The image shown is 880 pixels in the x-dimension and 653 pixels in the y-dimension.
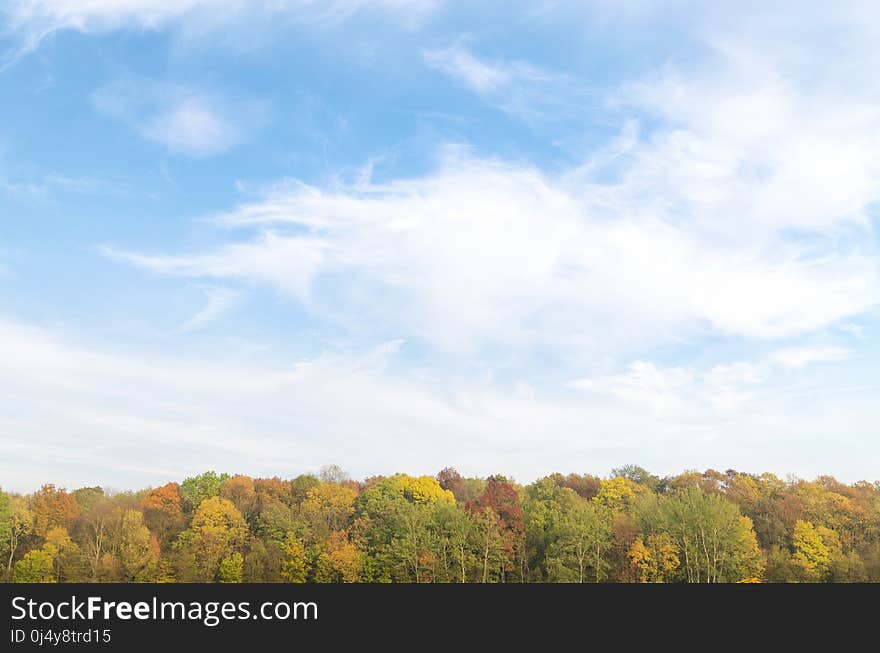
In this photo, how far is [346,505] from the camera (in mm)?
81125

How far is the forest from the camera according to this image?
6550cm

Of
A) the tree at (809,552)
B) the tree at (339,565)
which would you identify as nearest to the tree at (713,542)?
the tree at (809,552)

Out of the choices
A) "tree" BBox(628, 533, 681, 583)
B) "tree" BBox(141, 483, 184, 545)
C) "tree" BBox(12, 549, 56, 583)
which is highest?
"tree" BBox(141, 483, 184, 545)

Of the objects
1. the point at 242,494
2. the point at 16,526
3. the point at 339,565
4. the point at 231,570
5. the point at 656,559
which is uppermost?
the point at 242,494

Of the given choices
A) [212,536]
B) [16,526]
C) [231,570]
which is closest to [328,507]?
[212,536]

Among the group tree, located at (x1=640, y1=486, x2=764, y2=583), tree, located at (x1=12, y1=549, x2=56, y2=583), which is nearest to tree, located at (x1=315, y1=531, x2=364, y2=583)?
tree, located at (x1=12, y1=549, x2=56, y2=583)

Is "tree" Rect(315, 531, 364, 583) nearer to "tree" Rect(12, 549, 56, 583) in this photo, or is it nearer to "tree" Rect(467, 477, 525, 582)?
"tree" Rect(467, 477, 525, 582)

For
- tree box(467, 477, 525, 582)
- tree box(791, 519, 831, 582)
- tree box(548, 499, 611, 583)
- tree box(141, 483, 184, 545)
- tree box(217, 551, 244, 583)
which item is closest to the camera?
tree box(791, 519, 831, 582)

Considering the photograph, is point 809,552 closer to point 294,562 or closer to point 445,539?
point 445,539

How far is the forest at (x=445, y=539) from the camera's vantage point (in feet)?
215

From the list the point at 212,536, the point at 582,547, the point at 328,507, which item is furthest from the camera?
the point at 328,507

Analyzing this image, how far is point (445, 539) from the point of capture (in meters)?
68.9
